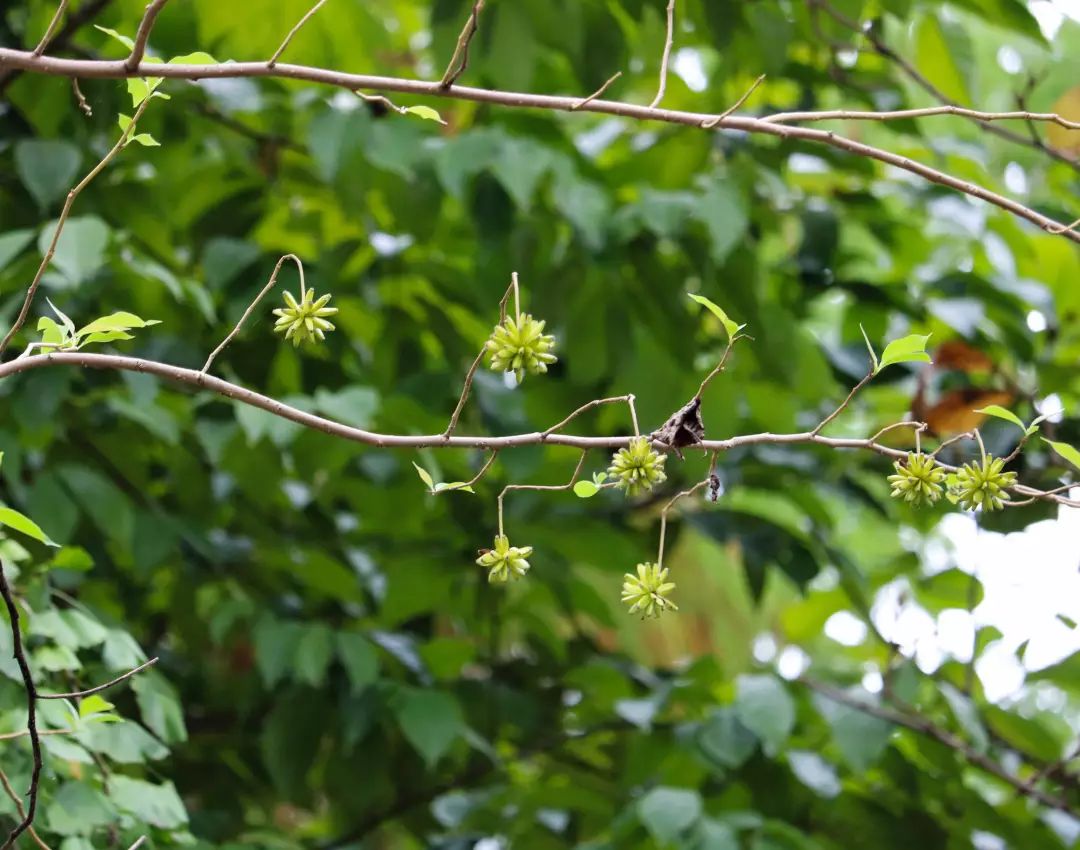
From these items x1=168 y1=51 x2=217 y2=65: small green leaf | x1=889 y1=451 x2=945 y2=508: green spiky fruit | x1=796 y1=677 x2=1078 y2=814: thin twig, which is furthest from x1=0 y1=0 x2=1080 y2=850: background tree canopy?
x1=889 y1=451 x2=945 y2=508: green spiky fruit

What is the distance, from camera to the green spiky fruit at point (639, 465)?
29.7 inches

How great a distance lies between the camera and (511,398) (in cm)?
188

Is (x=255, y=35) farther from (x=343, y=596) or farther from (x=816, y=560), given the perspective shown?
(x=816, y=560)

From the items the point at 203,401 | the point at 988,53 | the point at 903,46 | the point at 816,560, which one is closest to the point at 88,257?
the point at 203,401

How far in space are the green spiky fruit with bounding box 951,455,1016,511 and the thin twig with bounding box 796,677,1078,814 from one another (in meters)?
0.95

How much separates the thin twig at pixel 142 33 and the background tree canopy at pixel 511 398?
72 cm

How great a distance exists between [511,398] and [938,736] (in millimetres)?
756

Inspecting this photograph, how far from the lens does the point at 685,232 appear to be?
1.76 m

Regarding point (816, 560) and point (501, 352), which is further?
point (816, 560)

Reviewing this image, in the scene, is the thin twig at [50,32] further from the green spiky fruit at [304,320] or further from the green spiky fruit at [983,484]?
the green spiky fruit at [983,484]

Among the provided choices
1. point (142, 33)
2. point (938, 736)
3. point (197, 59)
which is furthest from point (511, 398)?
point (142, 33)

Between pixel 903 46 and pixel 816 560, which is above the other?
pixel 903 46

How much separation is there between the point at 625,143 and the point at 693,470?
757mm

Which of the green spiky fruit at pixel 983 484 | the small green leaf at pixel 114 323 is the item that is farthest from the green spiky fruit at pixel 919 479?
the small green leaf at pixel 114 323
